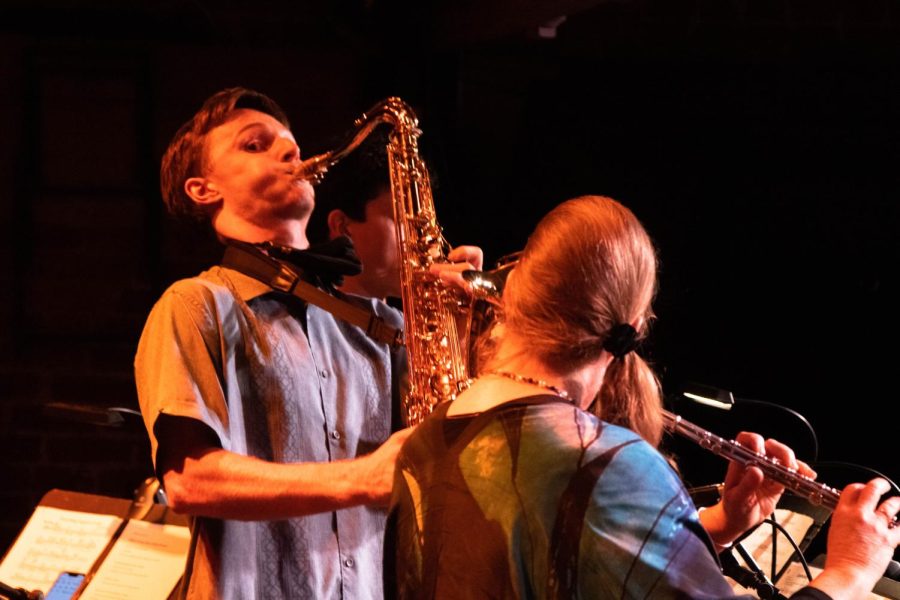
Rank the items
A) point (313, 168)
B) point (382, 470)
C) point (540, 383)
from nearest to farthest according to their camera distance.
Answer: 1. point (540, 383)
2. point (382, 470)
3. point (313, 168)

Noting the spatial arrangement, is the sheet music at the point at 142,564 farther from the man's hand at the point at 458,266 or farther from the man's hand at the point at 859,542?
the man's hand at the point at 859,542

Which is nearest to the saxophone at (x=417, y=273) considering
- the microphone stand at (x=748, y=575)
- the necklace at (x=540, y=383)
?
the necklace at (x=540, y=383)

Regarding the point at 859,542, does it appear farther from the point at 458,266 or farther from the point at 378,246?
the point at 378,246

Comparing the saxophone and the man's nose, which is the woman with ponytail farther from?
the man's nose

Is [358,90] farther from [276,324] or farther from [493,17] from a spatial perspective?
[276,324]

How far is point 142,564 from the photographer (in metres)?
2.61

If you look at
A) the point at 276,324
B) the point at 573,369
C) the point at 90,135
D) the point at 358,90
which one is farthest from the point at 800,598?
the point at 90,135

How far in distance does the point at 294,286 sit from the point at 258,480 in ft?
1.71

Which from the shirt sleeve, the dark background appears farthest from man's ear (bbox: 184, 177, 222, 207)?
the dark background

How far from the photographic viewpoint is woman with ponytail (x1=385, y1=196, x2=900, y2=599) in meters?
1.56

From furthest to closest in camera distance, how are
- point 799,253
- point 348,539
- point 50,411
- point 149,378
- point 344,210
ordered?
point 799,253, point 344,210, point 50,411, point 348,539, point 149,378

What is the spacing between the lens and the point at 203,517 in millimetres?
2240

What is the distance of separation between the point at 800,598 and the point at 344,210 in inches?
82.6

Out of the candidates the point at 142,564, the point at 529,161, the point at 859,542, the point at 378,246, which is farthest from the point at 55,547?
the point at 529,161
